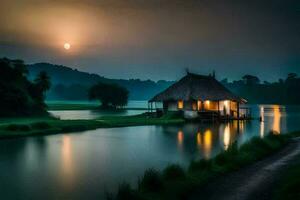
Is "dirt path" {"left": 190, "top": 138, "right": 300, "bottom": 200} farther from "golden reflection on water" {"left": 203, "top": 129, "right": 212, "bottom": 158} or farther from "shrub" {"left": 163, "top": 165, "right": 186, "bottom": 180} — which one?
"golden reflection on water" {"left": 203, "top": 129, "right": 212, "bottom": 158}

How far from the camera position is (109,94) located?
105 meters

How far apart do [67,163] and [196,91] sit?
119 feet

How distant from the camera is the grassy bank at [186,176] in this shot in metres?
12.0

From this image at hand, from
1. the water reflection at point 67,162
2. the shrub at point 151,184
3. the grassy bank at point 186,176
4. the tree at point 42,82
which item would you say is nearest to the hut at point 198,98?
the tree at point 42,82

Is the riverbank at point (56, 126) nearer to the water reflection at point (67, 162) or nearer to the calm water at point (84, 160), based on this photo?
the calm water at point (84, 160)

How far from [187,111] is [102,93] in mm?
53870

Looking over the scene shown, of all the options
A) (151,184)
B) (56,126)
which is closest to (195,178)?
(151,184)

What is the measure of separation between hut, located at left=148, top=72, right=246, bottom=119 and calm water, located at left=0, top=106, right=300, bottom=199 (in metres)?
20.0

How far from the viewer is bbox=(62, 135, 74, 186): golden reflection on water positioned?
1706 centimetres

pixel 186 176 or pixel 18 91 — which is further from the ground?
pixel 18 91

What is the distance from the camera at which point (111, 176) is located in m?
17.6

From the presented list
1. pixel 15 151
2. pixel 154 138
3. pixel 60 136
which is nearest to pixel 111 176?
pixel 15 151

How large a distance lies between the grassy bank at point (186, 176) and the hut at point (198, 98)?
3263 centimetres

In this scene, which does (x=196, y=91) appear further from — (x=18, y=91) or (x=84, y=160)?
(x=84, y=160)
